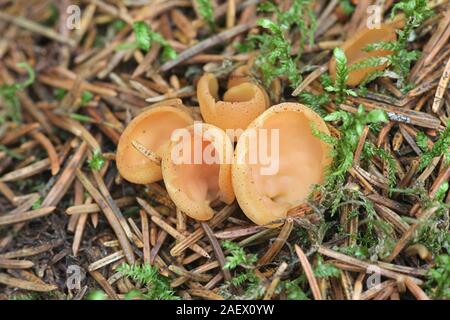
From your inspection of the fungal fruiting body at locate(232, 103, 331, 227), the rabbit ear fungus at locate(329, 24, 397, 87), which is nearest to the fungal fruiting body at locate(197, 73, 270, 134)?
the fungal fruiting body at locate(232, 103, 331, 227)

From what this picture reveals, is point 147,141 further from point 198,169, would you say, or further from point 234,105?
point 234,105

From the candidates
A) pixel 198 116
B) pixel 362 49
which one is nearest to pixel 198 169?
pixel 198 116

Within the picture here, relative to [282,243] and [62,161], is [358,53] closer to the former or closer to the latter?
[282,243]

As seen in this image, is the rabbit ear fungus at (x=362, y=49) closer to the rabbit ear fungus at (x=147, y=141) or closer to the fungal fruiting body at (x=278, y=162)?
the fungal fruiting body at (x=278, y=162)

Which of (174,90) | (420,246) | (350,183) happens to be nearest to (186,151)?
(174,90)

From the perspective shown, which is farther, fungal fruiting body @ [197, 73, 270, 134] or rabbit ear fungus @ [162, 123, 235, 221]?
fungal fruiting body @ [197, 73, 270, 134]

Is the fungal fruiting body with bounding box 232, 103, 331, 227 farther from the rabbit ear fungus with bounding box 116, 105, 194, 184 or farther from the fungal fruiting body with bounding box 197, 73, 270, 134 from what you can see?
the rabbit ear fungus with bounding box 116, 105, 194, 184

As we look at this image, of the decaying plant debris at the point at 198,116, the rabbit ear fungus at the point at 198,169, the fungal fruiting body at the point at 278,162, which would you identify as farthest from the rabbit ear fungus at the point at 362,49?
the rabbit ear fungus at the point at 198,169

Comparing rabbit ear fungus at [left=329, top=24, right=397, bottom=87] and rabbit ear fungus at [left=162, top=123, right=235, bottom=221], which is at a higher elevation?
rabbit ear fungus at [left=329, top=24, right=397, bottom=87]
